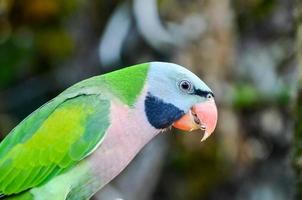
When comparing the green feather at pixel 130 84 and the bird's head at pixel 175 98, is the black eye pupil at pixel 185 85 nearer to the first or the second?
the bird's head at pixel 175 98

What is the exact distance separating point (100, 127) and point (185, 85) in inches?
11.5

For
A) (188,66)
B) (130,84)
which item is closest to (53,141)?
(130,84)

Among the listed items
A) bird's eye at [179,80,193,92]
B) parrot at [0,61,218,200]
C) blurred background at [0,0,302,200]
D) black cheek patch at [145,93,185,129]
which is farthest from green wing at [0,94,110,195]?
blurred background at [0,0,302,200]

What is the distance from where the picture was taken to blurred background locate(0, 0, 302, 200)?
496 cm

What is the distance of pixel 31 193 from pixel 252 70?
270 centimetres

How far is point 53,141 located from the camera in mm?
2867

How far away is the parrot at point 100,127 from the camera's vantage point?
2.83m

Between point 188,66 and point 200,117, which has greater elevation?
point 200,117

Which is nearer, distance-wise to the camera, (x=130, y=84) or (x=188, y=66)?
(x=130, y=84)

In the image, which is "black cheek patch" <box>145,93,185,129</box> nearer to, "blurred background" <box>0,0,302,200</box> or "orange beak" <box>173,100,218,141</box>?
"orange beak" <box>173,100,218,141</box>

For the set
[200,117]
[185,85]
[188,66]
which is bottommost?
[188,66]

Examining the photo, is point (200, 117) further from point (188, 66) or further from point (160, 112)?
point (188, 66)

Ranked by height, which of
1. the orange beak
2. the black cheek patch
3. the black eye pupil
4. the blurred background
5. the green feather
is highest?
the green feather

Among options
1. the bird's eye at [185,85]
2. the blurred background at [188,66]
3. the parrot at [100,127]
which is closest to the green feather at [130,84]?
the parrot at [100,127]
